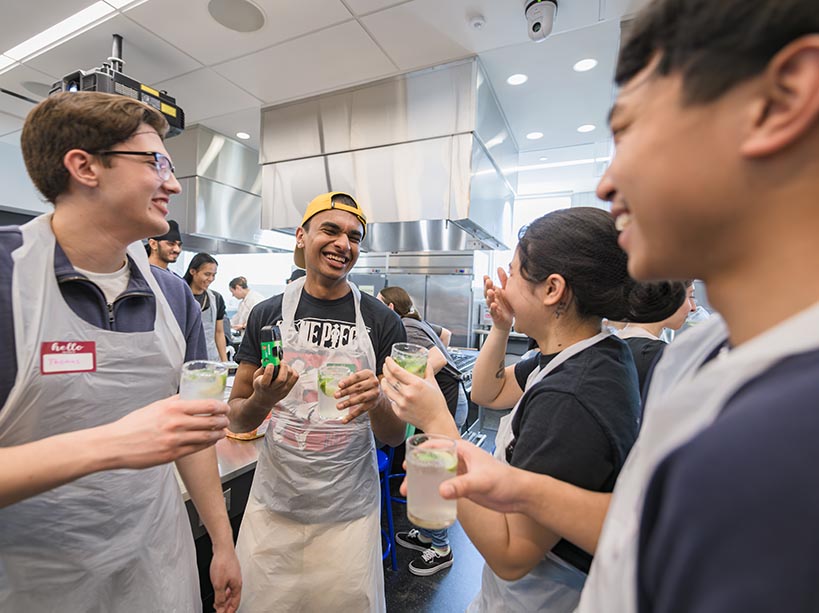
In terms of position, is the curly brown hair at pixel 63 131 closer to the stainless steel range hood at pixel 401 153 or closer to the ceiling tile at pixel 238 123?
the stainless steel range hood at pixel 401 153

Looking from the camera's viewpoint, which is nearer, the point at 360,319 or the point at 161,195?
the point at 161,195

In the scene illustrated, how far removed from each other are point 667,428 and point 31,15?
451cm

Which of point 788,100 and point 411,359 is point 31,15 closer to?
point 411,359

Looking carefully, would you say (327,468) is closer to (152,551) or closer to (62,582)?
(152,551)

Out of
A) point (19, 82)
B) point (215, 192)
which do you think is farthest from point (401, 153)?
point (19, 82)

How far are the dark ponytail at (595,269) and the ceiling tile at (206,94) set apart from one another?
12.1ft

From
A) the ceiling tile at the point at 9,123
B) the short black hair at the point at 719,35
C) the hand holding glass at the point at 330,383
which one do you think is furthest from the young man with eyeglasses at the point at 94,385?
the ceiling tile at the point at 9,123

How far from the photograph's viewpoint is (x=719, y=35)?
0.39 meters

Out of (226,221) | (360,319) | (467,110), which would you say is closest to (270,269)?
(226,221)

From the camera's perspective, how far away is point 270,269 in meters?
7.55

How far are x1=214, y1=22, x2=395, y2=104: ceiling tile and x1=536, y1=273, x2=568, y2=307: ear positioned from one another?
2.64 meters

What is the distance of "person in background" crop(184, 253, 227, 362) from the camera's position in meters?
3.83

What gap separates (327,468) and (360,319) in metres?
0.64

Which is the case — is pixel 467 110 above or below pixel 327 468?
above
